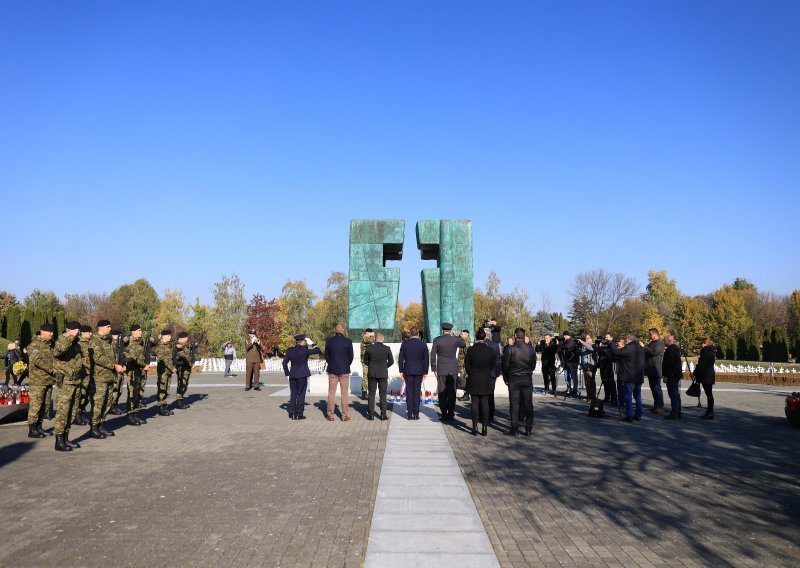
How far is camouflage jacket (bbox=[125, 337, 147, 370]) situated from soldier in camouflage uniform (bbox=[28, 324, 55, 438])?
5.65 feet

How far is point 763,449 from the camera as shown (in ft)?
29.1

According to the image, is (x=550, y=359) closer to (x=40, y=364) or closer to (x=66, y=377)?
(x=66, y=377)

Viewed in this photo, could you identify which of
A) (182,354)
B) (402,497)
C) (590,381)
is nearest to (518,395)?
(590,381)

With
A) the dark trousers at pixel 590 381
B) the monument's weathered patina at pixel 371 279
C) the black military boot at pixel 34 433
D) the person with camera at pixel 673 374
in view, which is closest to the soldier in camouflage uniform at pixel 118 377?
the black military boot at pixel 34 433

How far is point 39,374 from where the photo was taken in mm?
9461

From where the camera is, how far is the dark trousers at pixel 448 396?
36.8 feet

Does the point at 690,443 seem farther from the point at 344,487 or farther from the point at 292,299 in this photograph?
the point at 292,299

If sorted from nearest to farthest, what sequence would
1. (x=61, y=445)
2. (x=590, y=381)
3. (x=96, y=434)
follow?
(x=61, y=445) < (x=96, y=434) < (x=590, y=381)

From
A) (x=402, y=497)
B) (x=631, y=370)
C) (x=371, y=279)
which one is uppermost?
(x=371, y=279)

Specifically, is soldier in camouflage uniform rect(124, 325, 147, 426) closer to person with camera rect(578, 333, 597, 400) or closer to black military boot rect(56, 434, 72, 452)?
black military boot rect(56, 434, 72, 452)

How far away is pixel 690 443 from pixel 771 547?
503cm

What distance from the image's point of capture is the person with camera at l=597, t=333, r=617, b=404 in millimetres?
13461

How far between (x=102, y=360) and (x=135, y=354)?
5.61 ft

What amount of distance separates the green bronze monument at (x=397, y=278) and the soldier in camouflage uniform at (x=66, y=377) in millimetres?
10095
